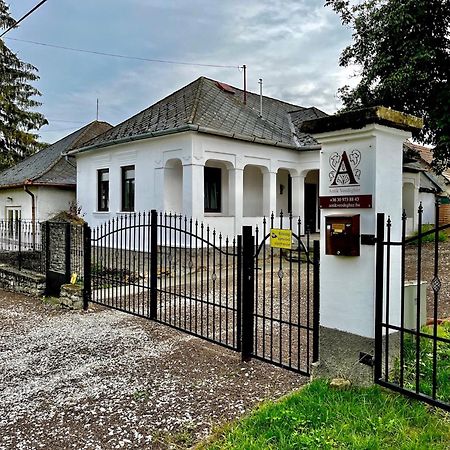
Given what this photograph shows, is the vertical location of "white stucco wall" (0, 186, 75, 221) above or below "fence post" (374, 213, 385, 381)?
above

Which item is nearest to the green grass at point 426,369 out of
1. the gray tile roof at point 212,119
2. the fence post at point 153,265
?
the fence post at point 153,265

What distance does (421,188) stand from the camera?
68.1ft

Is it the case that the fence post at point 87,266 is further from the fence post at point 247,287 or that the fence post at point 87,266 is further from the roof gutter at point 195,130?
the roof gutter at point 195,130

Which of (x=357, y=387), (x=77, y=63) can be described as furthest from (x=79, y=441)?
(x=77, y=63)

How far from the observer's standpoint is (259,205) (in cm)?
1521

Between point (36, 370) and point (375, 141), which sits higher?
point (375, 141)

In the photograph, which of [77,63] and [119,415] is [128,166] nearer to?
[77,63]

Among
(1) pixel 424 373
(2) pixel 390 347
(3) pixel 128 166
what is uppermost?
(3) pixel 128 166

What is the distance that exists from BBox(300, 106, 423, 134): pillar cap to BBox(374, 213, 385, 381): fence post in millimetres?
728

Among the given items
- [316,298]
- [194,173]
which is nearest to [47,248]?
[194,173]

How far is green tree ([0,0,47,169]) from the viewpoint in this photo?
80.4 ft

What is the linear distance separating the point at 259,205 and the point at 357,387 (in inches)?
476

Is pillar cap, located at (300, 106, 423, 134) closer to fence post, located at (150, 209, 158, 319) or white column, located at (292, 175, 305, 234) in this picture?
fence post, located at (150, 209, 158, 319)

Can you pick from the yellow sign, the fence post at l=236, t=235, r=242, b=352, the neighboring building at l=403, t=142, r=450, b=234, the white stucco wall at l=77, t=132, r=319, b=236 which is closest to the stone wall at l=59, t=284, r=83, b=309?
the fence post at l=236, t=235, r=242, b=352
